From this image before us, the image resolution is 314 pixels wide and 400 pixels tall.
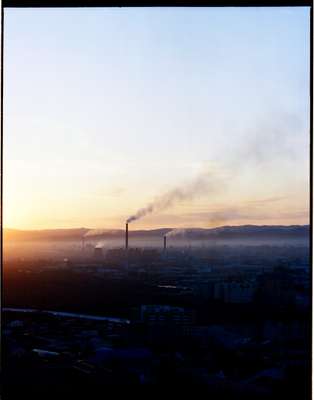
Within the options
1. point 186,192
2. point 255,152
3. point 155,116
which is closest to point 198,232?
point 186,192

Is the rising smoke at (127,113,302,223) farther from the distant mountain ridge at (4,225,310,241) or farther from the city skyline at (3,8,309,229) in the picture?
the distant mountain ridge at (4,225,310,241)

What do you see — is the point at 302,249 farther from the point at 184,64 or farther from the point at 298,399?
the point at 184,64

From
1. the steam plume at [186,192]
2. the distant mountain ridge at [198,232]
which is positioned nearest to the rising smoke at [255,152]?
the steam plume at [186,192]

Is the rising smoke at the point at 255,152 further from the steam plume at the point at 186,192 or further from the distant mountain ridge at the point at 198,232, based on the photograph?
the distant mountain ridge at the point at 198,232

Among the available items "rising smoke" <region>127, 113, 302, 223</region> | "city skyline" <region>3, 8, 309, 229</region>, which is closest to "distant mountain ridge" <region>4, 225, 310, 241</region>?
"city skyline" <region>3, 8, 309, 229</region>

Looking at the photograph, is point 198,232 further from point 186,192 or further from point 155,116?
point 155,116

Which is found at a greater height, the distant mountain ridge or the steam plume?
the steam plume

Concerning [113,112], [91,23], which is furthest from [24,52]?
[113,112]
